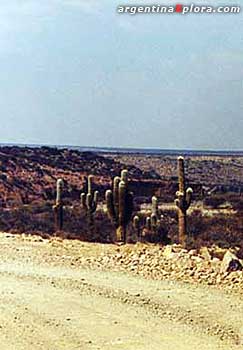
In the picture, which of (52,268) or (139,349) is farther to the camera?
(52,268)

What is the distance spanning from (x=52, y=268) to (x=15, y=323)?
3768mm

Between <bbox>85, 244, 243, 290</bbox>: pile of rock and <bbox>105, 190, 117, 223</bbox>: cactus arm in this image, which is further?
<bbox>105, 190, 117, 223</bbox>: cactus arm

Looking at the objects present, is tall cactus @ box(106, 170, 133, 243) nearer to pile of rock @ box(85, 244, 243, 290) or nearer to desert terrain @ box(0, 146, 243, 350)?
desert terrain @ box(0, 146, 243, 350)

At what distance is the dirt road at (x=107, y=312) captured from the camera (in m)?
10.2

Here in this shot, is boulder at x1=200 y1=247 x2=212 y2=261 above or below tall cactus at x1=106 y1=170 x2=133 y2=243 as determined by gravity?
below

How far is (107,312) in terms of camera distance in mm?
11453

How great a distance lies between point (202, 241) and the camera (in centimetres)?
2355

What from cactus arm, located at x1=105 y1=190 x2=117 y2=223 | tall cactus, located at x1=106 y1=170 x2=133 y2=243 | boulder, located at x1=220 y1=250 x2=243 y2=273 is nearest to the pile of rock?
Answer: boulder, located at x1=220 y1=250 x2=243 y2=273

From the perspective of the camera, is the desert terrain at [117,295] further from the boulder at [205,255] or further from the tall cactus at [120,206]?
the tall cactus at [120,206]

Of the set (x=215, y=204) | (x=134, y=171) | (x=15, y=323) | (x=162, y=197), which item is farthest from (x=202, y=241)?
(x=134, y=171)

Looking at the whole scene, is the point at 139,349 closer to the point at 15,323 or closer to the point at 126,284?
the point at 15,323

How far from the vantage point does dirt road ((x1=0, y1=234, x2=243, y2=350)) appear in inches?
402

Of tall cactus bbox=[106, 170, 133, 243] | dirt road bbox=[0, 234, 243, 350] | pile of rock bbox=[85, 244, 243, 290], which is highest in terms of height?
tall cactus bbox=[106, 170, 133, 243]

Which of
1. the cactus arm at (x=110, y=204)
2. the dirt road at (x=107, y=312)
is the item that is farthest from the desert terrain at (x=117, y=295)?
the cactus arm at (x=110, y=204)
